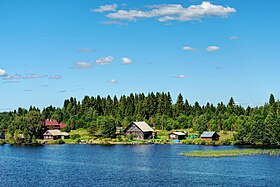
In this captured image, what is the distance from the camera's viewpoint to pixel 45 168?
7025cm

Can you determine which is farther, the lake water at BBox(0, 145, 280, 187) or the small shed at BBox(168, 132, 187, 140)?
the small shed at BBox(168, 132, 187, 140)

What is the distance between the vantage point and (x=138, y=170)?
216 feet

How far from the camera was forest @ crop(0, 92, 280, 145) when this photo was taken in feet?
364

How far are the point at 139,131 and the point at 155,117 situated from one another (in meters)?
25.1

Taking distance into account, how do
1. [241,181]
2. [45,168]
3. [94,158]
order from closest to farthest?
[241,181], [45,168], [94,158]

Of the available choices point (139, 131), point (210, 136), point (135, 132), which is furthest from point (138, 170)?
point (135, 132)

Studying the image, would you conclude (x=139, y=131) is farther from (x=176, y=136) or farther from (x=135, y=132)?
(x=176, y=136)

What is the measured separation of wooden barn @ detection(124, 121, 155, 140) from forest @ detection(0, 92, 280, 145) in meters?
5.27

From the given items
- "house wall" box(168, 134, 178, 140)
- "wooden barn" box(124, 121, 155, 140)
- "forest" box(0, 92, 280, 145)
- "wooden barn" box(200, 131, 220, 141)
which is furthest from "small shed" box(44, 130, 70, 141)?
"wooden barn" box(200, 131, 220, 141)

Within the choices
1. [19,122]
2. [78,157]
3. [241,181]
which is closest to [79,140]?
[19,122]

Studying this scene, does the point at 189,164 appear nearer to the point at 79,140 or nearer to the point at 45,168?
the point at 45,168

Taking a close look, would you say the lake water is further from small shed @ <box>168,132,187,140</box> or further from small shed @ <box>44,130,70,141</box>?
small shed @ <box>44,130,70,141</box>

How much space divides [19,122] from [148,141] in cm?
3813

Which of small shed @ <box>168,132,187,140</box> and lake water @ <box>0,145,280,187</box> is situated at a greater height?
small shed @ <box>168,132,187,140</box>
